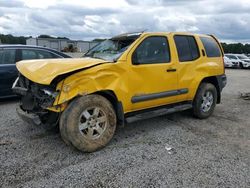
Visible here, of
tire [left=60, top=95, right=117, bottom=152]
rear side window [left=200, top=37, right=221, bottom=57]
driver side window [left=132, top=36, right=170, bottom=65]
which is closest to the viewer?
tire [left=60, top=95, right=117, bottom=152]

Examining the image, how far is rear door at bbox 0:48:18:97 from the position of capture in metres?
6.54

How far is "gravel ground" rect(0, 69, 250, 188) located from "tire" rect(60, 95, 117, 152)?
194 mm

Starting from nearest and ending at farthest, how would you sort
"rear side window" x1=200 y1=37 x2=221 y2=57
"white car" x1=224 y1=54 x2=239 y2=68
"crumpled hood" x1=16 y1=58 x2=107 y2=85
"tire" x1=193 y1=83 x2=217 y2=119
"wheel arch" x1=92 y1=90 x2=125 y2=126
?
"crumpled hood" x1=16 y1=58 x2=107 y2=85
"wheel arch" x1=92 y1=90 x2=125 y2=126
"tire" x1=193 y1=83 x2=217 y2=119
"rear side window" x1=200 y1=37 x2=221 y2=57
"white car" x1=224 y1=54 x2=239 y2=68

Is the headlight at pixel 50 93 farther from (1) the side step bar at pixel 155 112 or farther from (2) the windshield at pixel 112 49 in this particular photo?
(1) the side step bar at pixel 155 112

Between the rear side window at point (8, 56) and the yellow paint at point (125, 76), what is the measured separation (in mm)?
2558

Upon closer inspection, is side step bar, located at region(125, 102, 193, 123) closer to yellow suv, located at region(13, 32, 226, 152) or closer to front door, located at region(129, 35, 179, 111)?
yellow suv, located at region(13, 32, 226, 152)

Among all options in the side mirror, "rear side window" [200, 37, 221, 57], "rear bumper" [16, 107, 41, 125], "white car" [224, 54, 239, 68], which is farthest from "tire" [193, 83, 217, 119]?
"white car" [224, 54, 239, 68]

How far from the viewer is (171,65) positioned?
190 inches

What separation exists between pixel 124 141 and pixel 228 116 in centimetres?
309

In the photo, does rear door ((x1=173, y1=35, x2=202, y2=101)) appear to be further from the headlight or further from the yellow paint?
the headlight

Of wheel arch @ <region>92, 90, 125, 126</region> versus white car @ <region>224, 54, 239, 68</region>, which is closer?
wheel arch @ <region>92, 90, 125, 126</region>

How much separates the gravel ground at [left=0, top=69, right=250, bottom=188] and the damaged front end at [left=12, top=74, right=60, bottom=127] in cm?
49

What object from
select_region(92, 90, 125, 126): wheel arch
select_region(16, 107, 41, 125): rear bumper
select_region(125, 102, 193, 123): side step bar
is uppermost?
select_region(92, 90, 125, 126): wheel arch

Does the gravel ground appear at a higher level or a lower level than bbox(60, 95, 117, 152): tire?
lower
